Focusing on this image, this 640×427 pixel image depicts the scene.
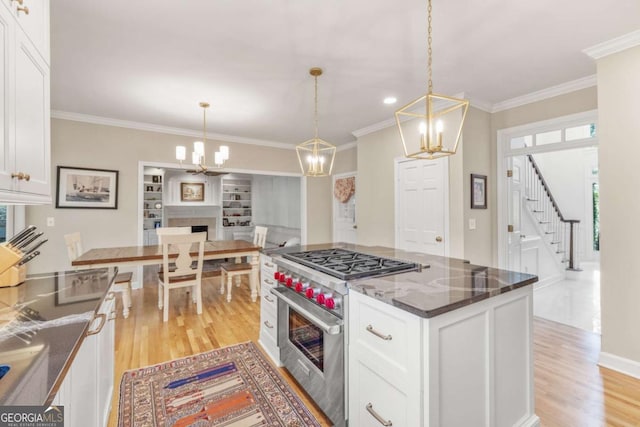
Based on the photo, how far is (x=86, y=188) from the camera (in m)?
4.13

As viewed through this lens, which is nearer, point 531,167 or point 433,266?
point 433,266

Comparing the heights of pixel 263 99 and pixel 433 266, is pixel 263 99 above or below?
above

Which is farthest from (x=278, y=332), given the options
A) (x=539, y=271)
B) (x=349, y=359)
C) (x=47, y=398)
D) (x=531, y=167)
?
(x=531, y=167)

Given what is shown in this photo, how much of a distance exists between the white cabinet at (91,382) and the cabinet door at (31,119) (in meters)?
0.75

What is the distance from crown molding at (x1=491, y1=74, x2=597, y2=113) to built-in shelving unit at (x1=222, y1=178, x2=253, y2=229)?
6.74 meters

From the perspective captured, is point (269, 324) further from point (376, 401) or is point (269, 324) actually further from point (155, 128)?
point (155, 128)

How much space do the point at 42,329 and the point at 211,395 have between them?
1317 millimetres

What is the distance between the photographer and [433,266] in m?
1.85

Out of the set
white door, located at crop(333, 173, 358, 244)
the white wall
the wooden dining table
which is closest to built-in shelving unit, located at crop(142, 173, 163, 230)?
the wooden dining table

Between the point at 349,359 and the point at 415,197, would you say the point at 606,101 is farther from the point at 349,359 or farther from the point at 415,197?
the point at 349,359

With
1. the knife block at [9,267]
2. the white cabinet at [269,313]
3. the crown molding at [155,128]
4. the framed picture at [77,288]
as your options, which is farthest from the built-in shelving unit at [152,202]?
the knife block at [9,267]

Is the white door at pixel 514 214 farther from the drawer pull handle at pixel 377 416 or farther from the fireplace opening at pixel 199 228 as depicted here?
the fireplace opening at pixel 199 228

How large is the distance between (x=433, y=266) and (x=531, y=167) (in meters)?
4.62

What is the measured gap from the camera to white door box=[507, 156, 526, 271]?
3.72m
